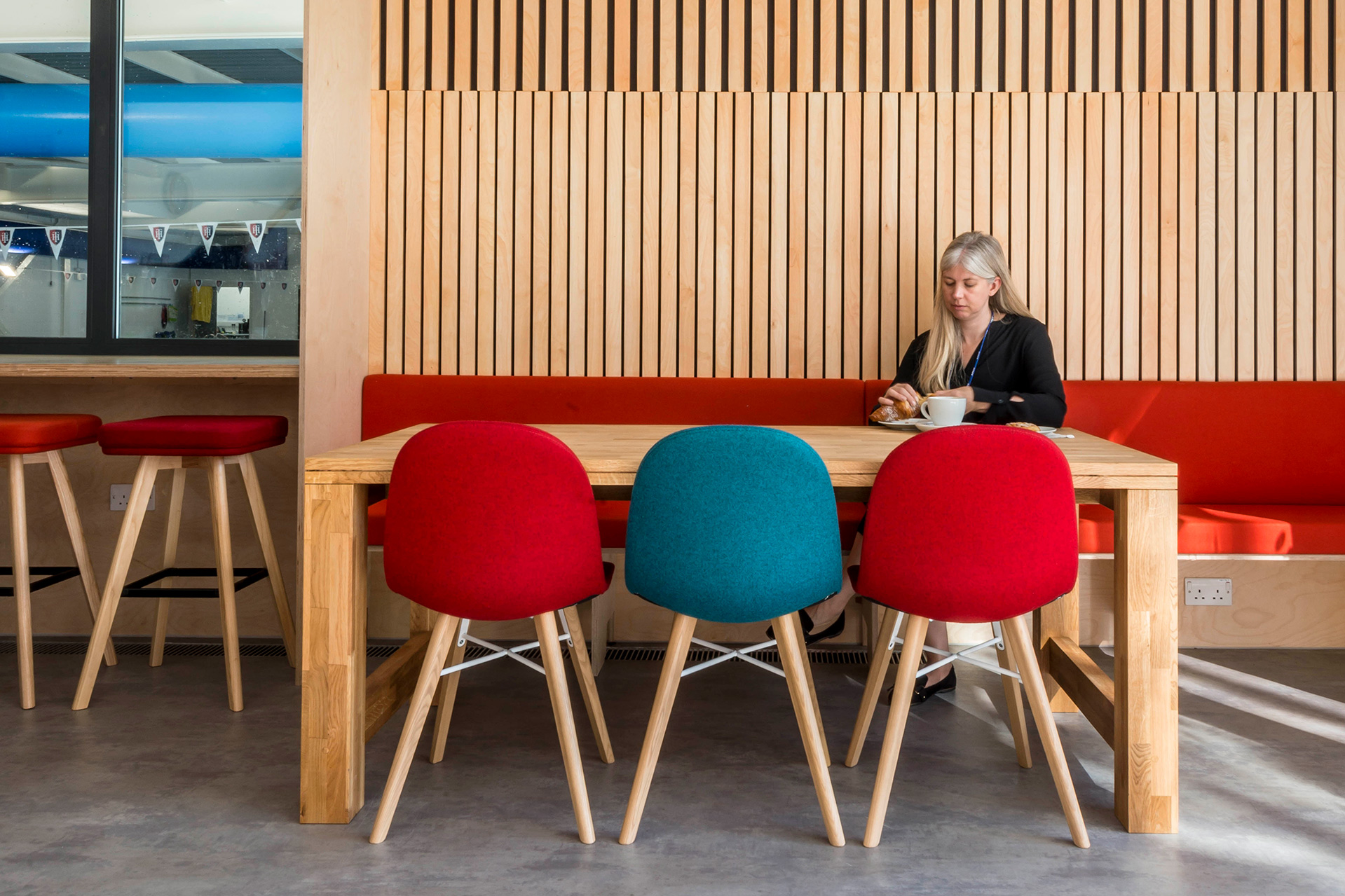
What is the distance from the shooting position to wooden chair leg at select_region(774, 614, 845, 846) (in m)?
2.11

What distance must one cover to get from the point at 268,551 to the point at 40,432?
2.52ft

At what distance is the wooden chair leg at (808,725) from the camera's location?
2.11 meters

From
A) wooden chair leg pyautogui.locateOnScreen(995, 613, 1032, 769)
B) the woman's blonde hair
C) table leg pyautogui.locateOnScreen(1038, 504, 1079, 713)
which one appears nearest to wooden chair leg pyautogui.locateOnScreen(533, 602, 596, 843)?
wooden chair leg pyautogui.locateOnScreen(995, 613, 1032, 769)

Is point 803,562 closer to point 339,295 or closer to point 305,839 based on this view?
point 305,839

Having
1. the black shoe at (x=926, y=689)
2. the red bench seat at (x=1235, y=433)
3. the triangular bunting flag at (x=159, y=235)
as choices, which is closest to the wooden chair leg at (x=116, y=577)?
the triangular bunting flag at (x=159, y=235)

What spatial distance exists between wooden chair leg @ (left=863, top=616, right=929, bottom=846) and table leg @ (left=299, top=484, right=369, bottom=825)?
3.90 feet

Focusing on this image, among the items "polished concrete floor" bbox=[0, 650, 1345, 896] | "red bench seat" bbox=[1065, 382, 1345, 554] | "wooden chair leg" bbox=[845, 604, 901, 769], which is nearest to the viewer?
"polished concrete floor" bbox=[0, 650, 1345, 896]

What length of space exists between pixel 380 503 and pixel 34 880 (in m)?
1.81

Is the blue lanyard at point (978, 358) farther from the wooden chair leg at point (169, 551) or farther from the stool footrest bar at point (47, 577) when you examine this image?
the stool footrest bar at point (47, 577)

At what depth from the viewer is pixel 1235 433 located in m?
3.79

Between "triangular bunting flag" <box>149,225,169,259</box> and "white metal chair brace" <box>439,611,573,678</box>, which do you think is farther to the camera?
"triangular bunting flag" <box>149,225,169,259</box>

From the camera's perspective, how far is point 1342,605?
3.52m

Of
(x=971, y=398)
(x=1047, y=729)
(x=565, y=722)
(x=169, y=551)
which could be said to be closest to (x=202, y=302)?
(x=169, y=551)

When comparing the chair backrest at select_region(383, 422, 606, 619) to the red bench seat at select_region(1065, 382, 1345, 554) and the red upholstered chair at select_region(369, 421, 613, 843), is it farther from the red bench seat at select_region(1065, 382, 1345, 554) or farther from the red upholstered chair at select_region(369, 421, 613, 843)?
the red bench seat at select_region(1065, 382, 1345, 554)
